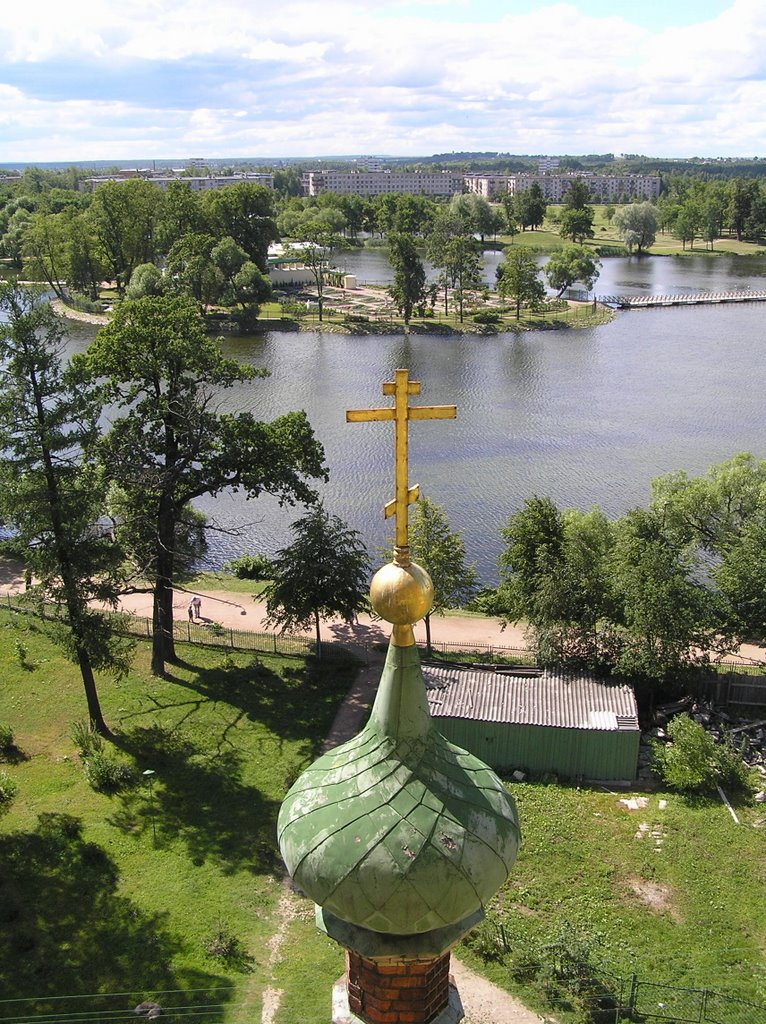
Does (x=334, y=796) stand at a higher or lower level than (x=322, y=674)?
higher

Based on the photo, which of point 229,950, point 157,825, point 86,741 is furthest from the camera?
point 86,741

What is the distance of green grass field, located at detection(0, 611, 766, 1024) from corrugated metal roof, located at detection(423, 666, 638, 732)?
170cm

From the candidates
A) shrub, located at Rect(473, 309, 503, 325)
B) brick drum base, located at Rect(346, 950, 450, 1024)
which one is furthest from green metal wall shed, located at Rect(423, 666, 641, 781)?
shrub, located at Rect(473, 309, 503, 325)

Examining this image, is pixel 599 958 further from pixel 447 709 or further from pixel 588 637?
pixel 588 637

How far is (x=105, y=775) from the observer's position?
874 inches

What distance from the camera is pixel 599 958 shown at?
17.0 m

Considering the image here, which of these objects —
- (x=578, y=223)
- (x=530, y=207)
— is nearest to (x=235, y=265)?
(x=578, y=223)

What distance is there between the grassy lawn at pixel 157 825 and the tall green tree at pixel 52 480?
9.87ft

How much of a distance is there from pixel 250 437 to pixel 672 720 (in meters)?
13.9

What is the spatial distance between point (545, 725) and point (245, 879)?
8.10 meters

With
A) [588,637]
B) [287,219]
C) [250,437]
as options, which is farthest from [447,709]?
[287,219]

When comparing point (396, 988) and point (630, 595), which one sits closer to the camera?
point (396, 988)

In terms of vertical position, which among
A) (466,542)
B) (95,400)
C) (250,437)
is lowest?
(466,542)

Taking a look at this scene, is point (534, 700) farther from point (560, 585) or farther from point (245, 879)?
point (245, 879)
